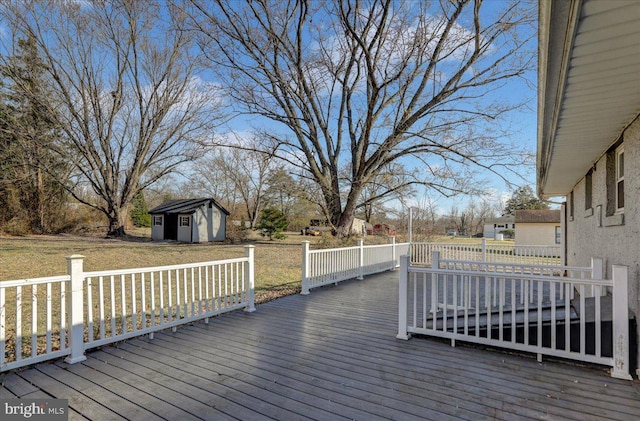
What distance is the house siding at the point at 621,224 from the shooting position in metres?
2.93

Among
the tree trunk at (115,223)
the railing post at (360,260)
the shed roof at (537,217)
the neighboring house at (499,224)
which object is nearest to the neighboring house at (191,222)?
the tree trunk at (115,223)

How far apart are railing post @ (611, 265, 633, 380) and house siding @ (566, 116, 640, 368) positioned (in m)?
0.19

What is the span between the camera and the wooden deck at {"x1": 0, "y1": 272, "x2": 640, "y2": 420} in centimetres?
238

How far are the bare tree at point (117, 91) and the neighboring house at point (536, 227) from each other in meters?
21.5

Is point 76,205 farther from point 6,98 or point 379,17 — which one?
point 379,17

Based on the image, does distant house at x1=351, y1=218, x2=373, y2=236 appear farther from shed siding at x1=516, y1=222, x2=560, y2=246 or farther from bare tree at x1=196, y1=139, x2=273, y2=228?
shed siding at x1=516, y1=222, x2=560, y2=246

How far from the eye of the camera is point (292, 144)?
14.1 meters

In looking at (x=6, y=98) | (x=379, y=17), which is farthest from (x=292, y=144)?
(x=6, y=98)

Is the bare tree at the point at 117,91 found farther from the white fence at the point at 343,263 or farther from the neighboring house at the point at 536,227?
the neighboring house at the point at 536,227

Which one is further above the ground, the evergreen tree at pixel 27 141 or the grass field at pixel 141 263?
the evergreen tree at pixel 27 141

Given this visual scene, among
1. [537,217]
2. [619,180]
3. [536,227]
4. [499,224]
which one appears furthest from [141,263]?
[499,224]

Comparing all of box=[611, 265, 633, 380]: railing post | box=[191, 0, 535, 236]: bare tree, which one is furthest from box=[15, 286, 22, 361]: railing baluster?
box=[191, 0, 535, 236]: bare tree

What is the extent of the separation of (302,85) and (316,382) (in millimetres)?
12848

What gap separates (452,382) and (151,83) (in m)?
23.5
